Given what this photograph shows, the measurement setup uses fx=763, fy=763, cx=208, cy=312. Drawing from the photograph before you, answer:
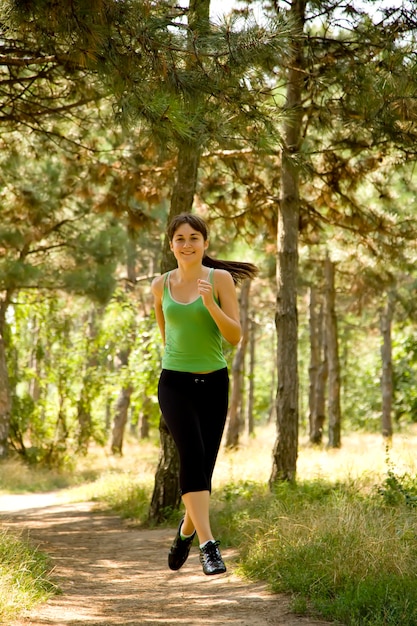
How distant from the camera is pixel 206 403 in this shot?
4637 millimetres

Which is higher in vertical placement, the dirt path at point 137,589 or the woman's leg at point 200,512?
the woman's leg at point 200,512

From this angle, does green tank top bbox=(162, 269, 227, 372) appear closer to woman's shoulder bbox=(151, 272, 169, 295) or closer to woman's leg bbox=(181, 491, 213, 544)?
woman's shoulder bbox=(151, 272, 169, 295)

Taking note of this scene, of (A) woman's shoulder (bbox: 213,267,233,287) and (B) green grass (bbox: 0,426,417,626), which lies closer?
(A) woman's shoulder (bbox: 213,267,233,287)

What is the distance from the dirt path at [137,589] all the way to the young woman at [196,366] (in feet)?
2.89

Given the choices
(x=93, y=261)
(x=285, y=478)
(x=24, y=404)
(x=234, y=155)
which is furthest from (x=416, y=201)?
(x=24, y=404)

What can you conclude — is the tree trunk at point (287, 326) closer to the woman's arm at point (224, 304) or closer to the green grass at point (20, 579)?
the green grass at point (20, 579)

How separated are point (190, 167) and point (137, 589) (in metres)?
5.06

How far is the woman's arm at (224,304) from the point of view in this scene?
440 cm

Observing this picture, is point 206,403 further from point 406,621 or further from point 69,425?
point 69,425

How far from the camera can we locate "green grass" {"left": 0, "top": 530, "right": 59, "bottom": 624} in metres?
4.84

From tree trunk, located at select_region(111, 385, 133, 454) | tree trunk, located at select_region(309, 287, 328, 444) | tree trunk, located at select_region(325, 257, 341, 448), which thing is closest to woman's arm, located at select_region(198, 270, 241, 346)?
tree trunk, located at select_region(325, 257, 341, 448)

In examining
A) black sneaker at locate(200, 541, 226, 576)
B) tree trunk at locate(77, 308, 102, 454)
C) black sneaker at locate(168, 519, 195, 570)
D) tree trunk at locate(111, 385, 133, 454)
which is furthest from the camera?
tree trunk at locate(111, 385, 133, 454)

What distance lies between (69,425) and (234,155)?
10.8 metres

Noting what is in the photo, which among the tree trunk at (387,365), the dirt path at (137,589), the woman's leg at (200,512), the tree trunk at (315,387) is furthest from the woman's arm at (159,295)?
the tree trunk at (315,387)
